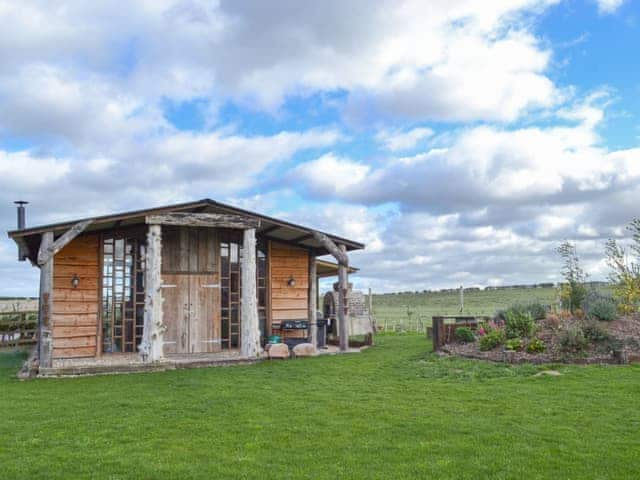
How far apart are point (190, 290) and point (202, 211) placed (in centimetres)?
227

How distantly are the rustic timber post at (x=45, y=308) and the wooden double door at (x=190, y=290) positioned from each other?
3.44 metres

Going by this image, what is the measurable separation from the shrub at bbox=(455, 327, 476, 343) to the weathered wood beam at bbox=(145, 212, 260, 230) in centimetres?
597

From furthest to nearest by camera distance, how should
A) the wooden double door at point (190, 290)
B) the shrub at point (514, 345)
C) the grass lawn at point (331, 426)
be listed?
the wooden double door at point (190, 290), the shrub at point (514, 345), the grass lawn at point (331, 426)

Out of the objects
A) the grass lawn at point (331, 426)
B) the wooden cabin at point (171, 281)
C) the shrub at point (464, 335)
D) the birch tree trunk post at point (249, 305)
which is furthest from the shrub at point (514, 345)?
the birch tree trunk post at point (249, 305)

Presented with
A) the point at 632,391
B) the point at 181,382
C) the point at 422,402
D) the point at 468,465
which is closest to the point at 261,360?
the point at 181,382

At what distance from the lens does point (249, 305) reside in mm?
14547

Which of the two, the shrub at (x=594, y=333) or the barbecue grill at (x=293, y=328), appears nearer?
the shrub at (x=594, y=333)

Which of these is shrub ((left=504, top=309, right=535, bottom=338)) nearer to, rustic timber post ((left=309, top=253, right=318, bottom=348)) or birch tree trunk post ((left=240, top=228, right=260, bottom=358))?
rustic timber post ((left=309, top=253, right=318, bottom=348))

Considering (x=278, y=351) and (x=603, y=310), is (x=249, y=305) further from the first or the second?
(x=603, y=310)

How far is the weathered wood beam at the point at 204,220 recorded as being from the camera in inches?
545

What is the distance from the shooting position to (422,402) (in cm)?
842

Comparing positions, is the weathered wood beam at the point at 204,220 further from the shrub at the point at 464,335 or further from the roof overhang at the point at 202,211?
the shrub at the point at 464,335

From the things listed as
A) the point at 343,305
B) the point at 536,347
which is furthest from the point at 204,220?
the point at 536,347

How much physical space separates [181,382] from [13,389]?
9.83 feet
